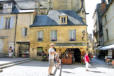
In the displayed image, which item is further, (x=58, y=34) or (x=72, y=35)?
(x=58, y=34)

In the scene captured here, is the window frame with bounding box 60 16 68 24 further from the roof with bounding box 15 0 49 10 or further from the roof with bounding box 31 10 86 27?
the roof with bounding box 15 0 49 10

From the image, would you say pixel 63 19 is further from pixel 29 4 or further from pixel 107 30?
pixel 29 4

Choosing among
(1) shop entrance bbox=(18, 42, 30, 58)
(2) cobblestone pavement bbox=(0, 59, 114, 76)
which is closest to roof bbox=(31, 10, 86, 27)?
(1) shop entrance bbox=(18, 42, 30, 58)

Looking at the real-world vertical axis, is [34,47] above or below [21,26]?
below

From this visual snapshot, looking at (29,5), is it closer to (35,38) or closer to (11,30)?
(11,30)

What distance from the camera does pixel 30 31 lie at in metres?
14.8

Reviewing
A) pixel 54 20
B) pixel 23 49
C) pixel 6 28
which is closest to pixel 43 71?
pixel 54 20

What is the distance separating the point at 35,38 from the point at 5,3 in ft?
28.9

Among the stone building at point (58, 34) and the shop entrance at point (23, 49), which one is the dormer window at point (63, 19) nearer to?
the stone building at point (58, 34)

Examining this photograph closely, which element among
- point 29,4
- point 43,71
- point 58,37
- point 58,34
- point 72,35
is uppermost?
point 29,4

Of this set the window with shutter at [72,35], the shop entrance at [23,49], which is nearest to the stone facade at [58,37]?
the window with shutter at [72,35]

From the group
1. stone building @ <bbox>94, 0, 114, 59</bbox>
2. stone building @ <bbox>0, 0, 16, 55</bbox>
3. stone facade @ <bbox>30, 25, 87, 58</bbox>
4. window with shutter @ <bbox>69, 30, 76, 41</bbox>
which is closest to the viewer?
stone building @ <bbox>94, 0, 114, 59</bbox>

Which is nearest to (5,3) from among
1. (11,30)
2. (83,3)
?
(11,30)

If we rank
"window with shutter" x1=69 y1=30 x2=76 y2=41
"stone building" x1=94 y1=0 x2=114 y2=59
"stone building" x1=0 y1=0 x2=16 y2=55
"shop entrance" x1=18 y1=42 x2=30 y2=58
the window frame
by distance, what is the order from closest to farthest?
1. "stone building" x1=94 y1=0 x2=114 y2=59
2. "window with shutter" x1=69 y1=30 x2=76 y2=41
3. the window frame
4. "stone building" x1=0 y1=0 x2=16 y2=55
5. "shop entrance" x1=18 y1=42 x2=30 y2=58
